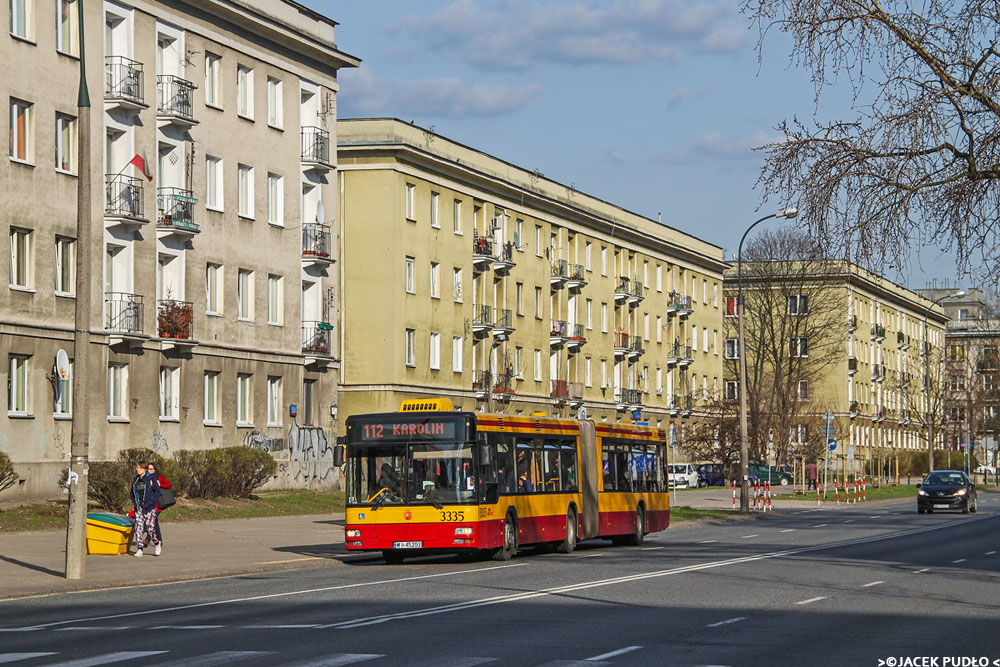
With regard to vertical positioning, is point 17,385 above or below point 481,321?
below

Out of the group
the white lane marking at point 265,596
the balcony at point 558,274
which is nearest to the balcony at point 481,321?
the balcony at point 558,274

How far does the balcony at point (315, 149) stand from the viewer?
2168 inches

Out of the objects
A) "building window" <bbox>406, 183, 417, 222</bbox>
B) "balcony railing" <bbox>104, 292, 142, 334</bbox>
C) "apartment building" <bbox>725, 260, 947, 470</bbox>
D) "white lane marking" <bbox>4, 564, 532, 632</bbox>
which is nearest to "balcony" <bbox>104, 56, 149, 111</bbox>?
"balcony railing" <bbox>104, 292, 142, 334</bbox>

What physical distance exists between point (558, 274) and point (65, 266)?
3837 centimetres

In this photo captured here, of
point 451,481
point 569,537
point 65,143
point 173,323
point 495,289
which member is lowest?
point 569,537

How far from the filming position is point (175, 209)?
46.8 m

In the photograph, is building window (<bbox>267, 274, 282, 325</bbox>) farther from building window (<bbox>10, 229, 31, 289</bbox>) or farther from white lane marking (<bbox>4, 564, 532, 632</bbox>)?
white lane marking (<bbox>4, 564, 532, 632</bbox>)

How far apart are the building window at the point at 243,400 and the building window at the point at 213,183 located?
586 cm

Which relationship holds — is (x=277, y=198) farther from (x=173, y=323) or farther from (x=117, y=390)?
(x=117, y=390)

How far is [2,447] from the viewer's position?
129 feet

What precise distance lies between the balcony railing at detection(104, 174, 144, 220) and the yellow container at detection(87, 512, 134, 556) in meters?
17.6

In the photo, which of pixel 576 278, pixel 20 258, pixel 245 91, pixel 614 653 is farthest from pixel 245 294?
pixel 614 653

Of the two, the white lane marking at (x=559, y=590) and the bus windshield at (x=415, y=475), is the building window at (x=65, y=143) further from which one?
the white lane marking at (x=559, y=590)

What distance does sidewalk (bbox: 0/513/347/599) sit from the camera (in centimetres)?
2219
